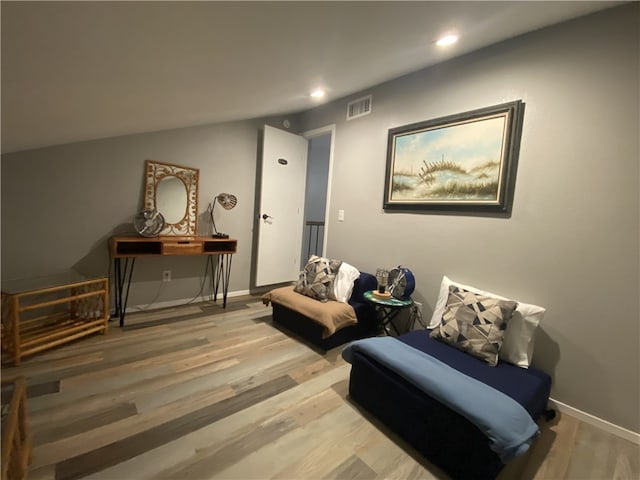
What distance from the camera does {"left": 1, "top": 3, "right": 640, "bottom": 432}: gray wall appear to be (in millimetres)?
1592

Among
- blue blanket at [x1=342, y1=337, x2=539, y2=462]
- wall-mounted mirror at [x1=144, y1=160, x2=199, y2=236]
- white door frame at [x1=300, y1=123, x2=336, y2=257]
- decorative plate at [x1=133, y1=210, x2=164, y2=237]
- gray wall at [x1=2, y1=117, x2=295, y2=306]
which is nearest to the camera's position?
blue blanket at [x1=342, y1=337, x2=539, y2=462]

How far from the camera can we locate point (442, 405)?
1.32m

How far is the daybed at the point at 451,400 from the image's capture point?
3.84 feet

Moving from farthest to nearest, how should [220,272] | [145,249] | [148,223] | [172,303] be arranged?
1. [220,272]
2. [172,303]
3. [148,223]
4. [145,249]

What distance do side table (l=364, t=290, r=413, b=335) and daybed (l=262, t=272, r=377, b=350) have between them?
0.31 feet

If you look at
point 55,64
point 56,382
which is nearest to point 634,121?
point 55,64

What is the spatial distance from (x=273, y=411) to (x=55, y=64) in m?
1.95

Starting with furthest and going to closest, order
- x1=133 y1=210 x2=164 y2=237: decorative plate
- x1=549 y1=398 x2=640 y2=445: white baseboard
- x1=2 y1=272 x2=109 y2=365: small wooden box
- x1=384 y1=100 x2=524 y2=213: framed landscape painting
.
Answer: x1=133 y1=210 x2=164 y2=237: decorative plate
x1=384 y1=100 x2=524 y2=213: framed landscape painting
x1=2 y1=272 x2=109 y2=365: small wooden box
x1=549 y1=398 x2=640 y2=445: white baseboard

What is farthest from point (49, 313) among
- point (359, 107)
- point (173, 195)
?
point (359, 107)

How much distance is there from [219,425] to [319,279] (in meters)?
1.40

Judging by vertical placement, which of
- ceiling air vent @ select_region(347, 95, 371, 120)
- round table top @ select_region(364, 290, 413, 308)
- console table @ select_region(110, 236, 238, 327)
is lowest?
round table top @ select_region(364, 290, 413, 308)

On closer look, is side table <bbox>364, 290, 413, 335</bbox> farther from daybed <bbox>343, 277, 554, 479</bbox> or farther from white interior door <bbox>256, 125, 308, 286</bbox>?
white interior door <bbox>256, 125, 308, 286</bbox>

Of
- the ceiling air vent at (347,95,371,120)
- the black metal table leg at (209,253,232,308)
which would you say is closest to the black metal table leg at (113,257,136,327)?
the black metal table leg at (209,253,232,308)

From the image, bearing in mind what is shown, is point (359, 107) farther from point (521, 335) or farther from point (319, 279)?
point (521, 335)
